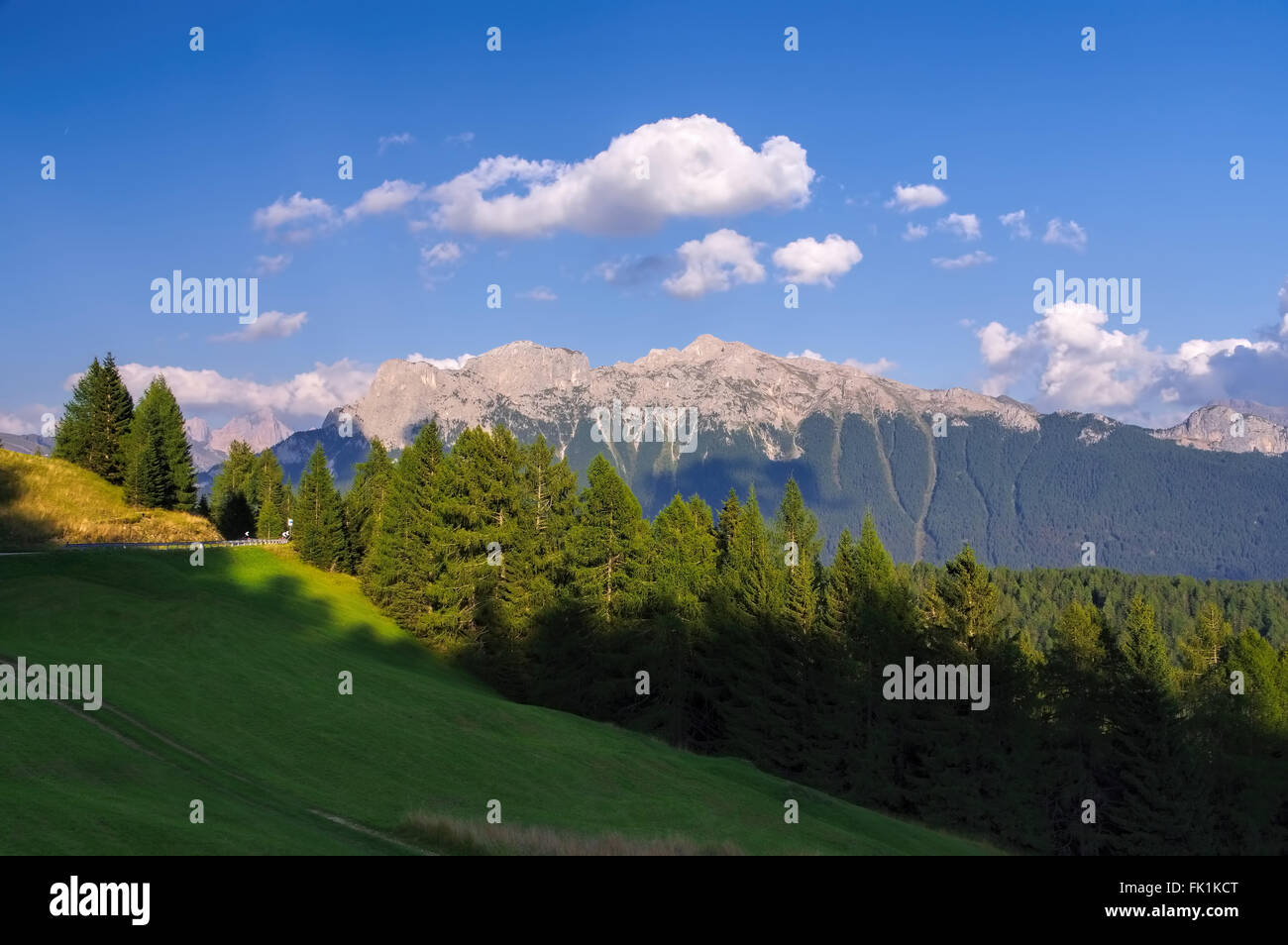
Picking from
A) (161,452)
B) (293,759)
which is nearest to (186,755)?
(293,759)

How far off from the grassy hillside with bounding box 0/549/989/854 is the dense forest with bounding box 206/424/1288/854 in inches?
398

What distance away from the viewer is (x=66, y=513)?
7625cm

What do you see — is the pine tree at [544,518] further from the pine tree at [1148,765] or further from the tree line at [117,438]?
the pine tree at [1148,765]

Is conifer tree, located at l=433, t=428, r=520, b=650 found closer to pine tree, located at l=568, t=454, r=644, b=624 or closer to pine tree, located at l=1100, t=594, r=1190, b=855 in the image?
pine tree, located at l=568, t=454, r=644, b=624

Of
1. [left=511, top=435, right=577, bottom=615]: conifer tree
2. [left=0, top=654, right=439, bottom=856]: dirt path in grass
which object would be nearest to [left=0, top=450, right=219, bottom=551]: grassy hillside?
[left=511, top=435, right=577, bottom=615]: conifer tree

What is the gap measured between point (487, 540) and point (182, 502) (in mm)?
41874

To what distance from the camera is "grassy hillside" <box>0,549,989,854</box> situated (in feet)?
74.9

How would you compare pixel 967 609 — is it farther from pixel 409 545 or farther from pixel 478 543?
pixel 409 545

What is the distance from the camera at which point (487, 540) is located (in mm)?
71625

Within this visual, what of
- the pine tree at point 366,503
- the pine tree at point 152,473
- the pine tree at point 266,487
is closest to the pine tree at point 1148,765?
the pine tree at point 366,503

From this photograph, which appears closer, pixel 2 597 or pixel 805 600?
pixel 2 597
